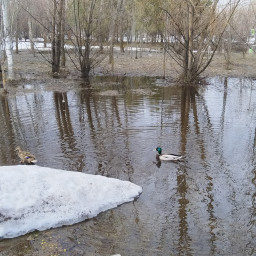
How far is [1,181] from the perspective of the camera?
5996mm

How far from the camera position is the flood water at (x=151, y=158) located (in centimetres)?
502

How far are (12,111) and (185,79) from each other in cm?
1114

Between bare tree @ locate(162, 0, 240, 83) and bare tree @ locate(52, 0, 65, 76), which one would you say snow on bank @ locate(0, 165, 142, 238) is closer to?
bare tree @ locate(162, 0, 240, 83)

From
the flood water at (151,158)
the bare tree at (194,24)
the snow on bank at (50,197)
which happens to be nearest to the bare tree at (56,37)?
the flood water at (151,158)

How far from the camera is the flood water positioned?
5023 millimetres

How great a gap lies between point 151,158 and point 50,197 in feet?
10.6

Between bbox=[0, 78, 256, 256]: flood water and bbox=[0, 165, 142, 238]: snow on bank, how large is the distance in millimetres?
209

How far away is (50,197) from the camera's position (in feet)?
19.4

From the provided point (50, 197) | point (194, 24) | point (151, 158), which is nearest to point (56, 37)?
point (194, 24)

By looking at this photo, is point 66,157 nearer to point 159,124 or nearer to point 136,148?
point 136,148

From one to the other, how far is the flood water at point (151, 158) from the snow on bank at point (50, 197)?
0.69 feet

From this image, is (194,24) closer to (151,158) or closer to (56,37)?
(56,37)

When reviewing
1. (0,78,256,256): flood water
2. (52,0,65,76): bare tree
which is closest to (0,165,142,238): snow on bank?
(0,78,256,256): flood water

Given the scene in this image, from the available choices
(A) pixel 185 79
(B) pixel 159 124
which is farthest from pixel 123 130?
(A) pixel 185 79
